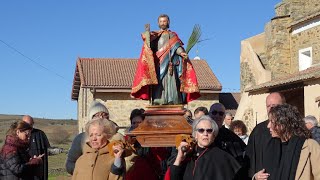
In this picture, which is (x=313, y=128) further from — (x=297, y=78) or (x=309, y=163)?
(x=297, y=78)

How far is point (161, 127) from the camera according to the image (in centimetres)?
501

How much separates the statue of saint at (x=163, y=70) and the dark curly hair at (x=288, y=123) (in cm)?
146

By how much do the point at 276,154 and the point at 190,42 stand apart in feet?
6.07

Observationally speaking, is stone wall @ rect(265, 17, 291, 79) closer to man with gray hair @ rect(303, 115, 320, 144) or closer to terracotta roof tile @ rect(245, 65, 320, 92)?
terracotta roof tile @ rect(245, 65, 320, 92)

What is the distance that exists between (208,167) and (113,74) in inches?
841

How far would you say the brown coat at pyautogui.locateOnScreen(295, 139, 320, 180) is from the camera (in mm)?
4020

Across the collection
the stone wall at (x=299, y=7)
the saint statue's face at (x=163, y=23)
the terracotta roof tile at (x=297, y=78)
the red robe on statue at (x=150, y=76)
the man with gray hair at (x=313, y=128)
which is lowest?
Result: the man with gray hair at (x=313, y=128)

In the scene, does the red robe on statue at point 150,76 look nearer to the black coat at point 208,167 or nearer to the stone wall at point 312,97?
the black coat at point 208,167

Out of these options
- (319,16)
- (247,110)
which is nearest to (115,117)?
(247,110)

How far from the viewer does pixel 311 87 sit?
1434 centimetres

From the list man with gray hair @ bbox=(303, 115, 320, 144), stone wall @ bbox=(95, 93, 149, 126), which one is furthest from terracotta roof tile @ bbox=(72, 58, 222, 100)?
man with gray hair @ bbox=(303, 115, 320, 144)

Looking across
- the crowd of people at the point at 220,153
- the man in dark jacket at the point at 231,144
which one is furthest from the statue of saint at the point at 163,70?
the crowd of people at the point at 220,153

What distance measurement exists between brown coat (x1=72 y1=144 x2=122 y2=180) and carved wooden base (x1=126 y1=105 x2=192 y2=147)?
69 cm

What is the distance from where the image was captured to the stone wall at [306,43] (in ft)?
61.3
